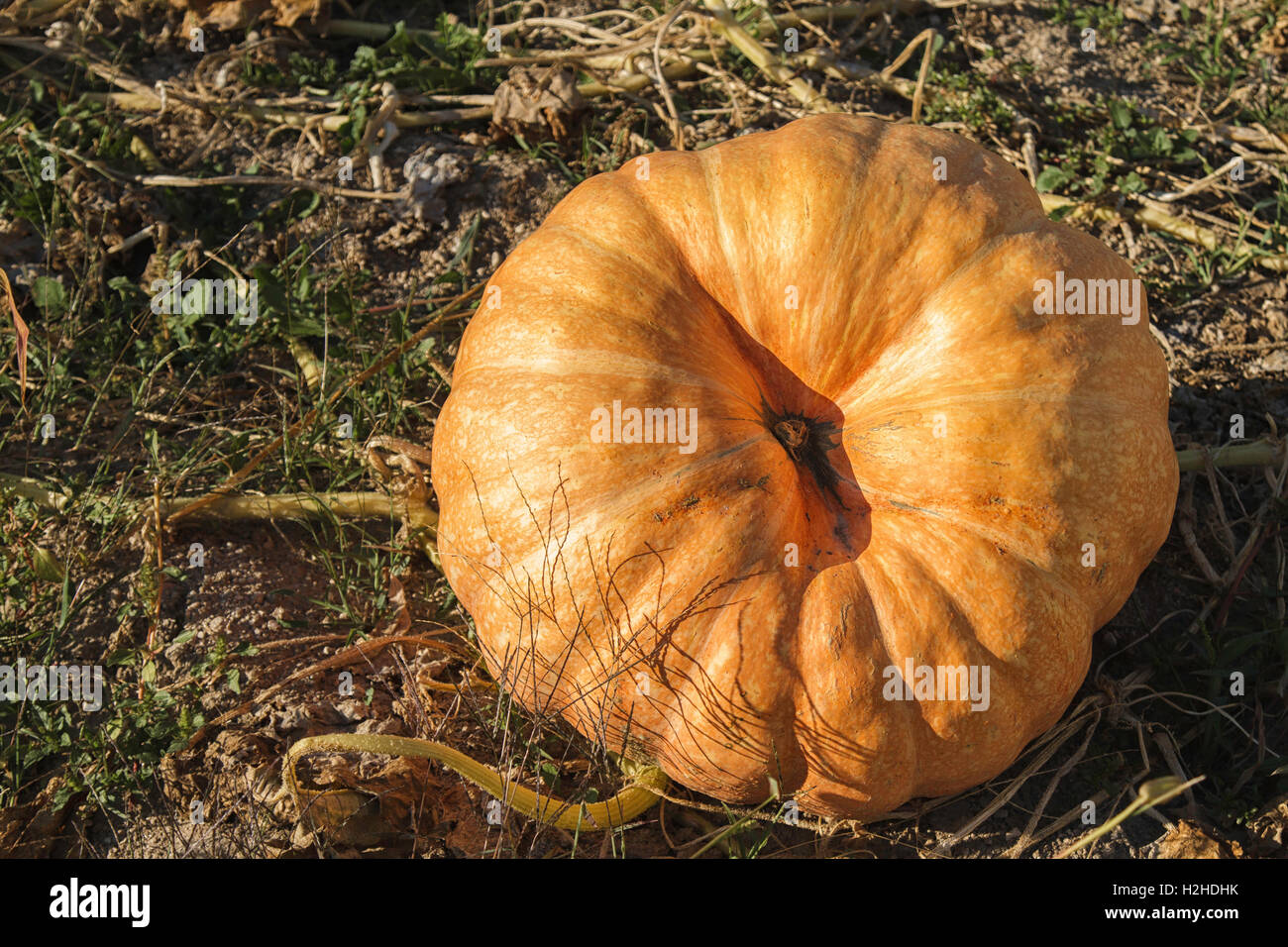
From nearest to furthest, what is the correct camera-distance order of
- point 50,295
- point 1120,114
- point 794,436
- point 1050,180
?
point 794,436, point 50,295, point 1050,180, point 1120,114

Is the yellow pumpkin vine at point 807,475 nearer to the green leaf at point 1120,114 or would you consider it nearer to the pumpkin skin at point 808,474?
the pumpkin skin at point 808,474

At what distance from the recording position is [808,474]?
2.68 metres

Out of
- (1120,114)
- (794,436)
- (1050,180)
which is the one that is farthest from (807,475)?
(1120,114)

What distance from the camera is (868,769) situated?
258 centimetres

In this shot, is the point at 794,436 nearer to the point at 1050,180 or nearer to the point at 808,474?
the point at 808,474

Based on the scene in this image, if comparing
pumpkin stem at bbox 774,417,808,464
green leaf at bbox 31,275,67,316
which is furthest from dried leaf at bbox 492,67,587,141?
pumpkin stem at bbox 774,417,808,464

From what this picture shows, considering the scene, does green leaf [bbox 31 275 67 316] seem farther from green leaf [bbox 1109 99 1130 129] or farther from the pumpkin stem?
green leaf [bbox 1109 99 1130 129]

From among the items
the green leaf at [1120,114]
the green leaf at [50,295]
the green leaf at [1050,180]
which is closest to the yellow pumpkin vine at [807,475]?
the green leaf at [1050,180]

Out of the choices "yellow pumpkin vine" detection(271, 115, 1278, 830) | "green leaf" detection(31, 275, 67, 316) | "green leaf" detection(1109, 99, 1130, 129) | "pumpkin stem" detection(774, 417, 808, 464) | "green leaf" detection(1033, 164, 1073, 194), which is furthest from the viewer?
"green leaf" detection(1109, 99, 1130, 129)

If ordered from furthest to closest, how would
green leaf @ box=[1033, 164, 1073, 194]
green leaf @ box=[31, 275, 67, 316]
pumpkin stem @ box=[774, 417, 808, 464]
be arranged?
green leaf @ box=[1033, 164, 1073, 194], green leaf @ box=[31, 275, 67, 316], pumpkin stem @ box=[774, 417, 808, 464]

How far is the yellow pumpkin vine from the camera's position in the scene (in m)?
2.51

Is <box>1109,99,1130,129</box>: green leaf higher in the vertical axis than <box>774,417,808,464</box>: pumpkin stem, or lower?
higher

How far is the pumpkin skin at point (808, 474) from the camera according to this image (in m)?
2.51
